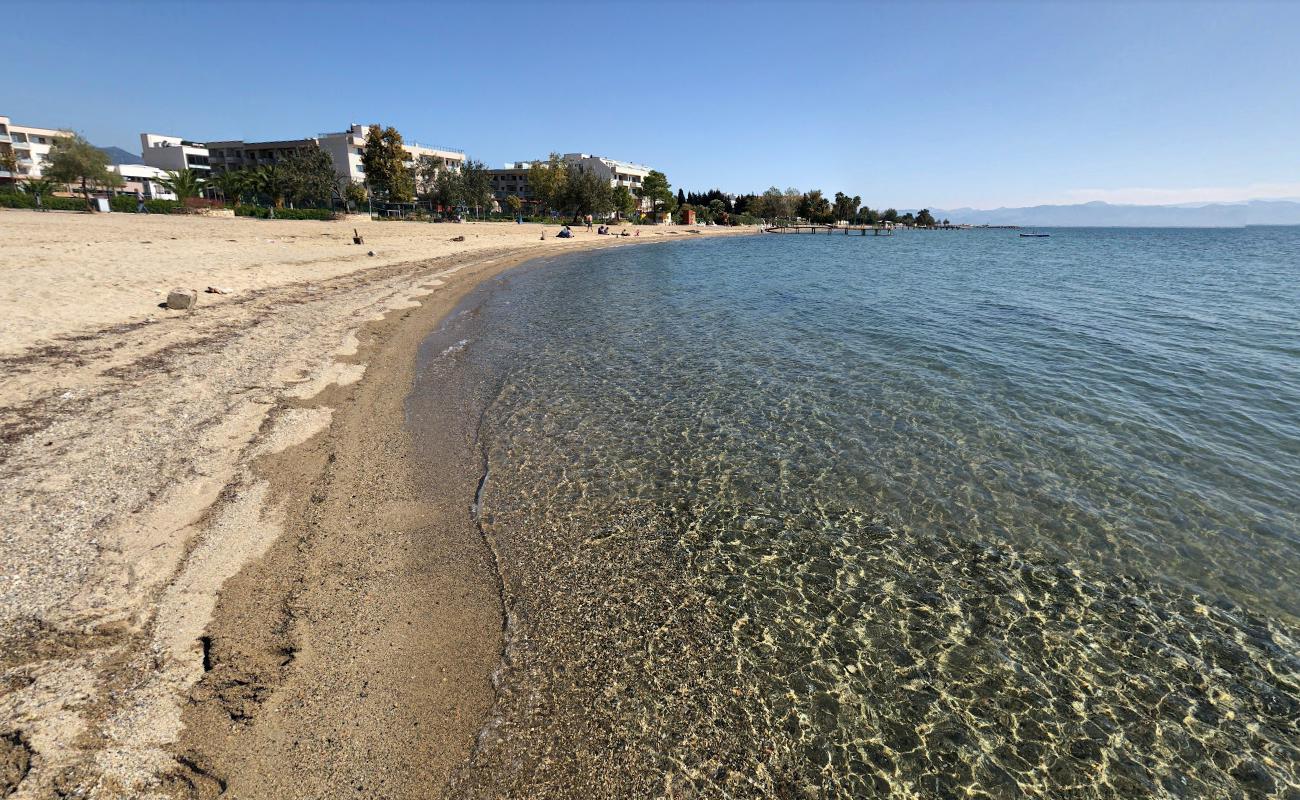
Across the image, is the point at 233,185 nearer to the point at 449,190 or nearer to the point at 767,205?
the point at 449,190

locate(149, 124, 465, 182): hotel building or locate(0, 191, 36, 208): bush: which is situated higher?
locate(149, 124, 465, 182): hotel building

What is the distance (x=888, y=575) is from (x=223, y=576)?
28.4 feet

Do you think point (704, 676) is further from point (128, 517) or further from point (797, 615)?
point (128, 517)

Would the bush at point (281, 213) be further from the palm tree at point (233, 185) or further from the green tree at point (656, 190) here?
the green tree at point (656, 190)

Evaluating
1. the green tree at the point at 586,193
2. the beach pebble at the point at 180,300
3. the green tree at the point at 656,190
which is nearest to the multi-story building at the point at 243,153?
the green tree at the point at 586,193

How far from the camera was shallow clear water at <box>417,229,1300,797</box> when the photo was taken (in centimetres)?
515

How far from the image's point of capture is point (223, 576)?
266 inches

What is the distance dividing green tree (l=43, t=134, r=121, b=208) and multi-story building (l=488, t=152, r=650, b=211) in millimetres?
71202

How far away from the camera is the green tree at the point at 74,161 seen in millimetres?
66250

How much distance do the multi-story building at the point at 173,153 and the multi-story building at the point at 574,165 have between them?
5770cm

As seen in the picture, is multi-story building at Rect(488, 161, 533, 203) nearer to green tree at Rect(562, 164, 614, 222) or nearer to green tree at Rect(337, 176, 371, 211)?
green tree at Rect(562, 164, 614, 222)

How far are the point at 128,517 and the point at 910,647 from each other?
410 inches

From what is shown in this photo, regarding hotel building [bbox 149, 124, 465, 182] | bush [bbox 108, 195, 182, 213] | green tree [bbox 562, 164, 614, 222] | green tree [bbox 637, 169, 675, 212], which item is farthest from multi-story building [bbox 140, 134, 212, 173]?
green tree [bbox 637, 169, 675, 212]

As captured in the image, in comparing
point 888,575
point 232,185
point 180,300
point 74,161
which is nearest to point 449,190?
point 232,185
